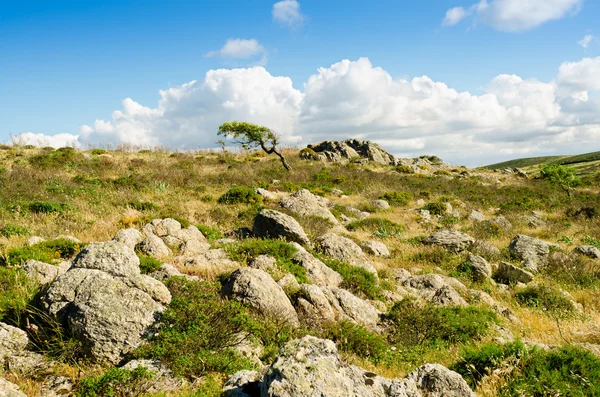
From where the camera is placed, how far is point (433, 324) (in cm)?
791

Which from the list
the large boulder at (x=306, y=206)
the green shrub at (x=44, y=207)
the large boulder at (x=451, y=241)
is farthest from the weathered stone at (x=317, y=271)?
the green shrub at (x=44, y=207)

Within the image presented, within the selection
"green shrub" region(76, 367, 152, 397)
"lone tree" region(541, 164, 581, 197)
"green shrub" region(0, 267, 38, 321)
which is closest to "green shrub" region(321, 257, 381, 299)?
"green shrub" region(76, 367, 152, 397)

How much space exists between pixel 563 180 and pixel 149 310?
39.4 metres

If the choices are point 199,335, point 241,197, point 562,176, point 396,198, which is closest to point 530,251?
point 396,198

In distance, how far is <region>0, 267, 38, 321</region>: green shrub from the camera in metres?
5.67

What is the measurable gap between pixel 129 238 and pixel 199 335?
218 inches

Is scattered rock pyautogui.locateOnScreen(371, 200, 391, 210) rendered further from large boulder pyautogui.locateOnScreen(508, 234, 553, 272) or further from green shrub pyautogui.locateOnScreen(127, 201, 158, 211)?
green shrub pyautogui.locateOnScreen(127, 201, 158, 211)

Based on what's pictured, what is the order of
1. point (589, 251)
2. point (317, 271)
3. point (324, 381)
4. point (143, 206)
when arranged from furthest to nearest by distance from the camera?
1. point (143, 206)
2. point (589, 251)
3. point (317, 271)
4. point (324, 381)

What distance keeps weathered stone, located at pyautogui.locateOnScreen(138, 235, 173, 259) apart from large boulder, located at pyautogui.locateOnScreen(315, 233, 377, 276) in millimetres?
4889

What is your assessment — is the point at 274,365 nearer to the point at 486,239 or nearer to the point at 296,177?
the point at 486,239

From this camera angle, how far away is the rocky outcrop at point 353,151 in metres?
51.5

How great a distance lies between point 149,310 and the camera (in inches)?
220

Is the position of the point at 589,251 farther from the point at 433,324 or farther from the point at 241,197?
the point at 241,197

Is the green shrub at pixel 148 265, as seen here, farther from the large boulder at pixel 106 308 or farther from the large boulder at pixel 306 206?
the large boulder at pixel 306 206
